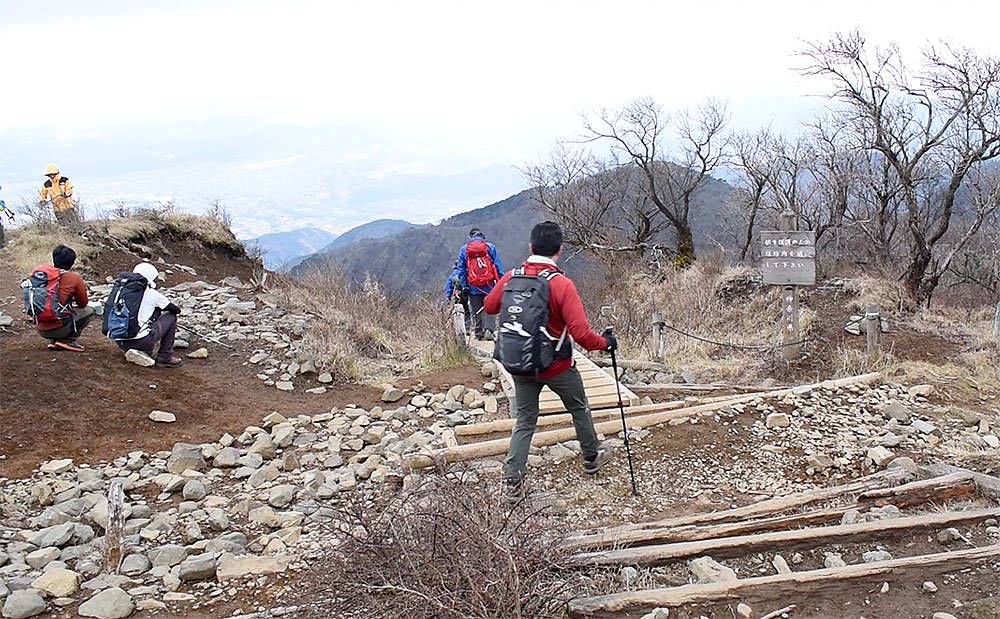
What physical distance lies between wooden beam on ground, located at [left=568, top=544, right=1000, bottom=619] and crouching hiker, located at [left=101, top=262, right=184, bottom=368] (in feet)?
23.2

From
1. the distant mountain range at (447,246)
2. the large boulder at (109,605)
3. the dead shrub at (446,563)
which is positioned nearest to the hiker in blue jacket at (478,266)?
the dead shrub at (446,563)

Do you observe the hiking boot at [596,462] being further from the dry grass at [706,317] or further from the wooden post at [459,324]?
the dry grass at [706,317]

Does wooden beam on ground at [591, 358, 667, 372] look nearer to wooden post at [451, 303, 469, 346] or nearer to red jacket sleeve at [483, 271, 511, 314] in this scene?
wooden post at [451, 303, 469, 346]

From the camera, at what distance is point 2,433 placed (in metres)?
6.61

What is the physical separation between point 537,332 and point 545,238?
0.67 m

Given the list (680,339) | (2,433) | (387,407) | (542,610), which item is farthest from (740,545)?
(680,339)

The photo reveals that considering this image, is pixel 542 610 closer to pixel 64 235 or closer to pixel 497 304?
pixel 497 304

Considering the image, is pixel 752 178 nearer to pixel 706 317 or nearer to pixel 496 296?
pixel 706 317

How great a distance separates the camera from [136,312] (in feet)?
28.3

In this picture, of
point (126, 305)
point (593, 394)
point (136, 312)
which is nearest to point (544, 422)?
point (593, 394)

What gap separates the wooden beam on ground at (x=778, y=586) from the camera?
3590 mm

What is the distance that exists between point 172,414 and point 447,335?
12.6ft

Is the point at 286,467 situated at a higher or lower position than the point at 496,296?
lower

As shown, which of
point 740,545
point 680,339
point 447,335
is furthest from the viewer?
point 680,339
